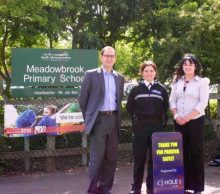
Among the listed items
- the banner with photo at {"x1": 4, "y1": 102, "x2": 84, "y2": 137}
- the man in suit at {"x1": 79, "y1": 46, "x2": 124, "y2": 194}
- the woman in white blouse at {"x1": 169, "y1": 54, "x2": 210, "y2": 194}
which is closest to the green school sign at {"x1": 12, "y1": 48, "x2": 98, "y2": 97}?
the banner with photo at {"x1": 4, "y1": 102, "x2": 84, "y2": 137}

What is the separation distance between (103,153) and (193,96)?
137 cm

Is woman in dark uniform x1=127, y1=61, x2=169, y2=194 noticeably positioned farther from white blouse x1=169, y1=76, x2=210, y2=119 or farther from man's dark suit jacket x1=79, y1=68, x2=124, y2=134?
man's dark suit jacket x1=79, y1=68, x2=124, y2=134

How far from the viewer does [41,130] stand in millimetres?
7781

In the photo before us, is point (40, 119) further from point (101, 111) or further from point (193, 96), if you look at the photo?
point (193, 96)

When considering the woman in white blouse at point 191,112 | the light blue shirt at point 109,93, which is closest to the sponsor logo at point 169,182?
the woman in white blouse at point 191,112

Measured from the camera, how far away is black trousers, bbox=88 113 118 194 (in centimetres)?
582

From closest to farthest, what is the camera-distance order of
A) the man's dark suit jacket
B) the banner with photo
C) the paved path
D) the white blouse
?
the man's dark suit jacket → the white blouse → the paved path → the banner with photo

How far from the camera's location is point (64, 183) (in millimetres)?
7090

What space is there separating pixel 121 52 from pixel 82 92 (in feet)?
41.9

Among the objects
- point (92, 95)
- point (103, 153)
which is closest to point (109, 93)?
point (92, 95)

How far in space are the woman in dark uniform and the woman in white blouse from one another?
212mm

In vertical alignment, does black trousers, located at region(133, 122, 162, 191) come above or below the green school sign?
below

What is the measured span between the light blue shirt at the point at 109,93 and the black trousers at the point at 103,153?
0.34ft

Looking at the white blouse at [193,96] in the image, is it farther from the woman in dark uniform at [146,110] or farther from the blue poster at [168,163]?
the blue poster at [168,163]
